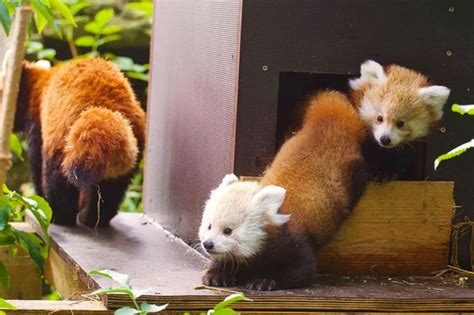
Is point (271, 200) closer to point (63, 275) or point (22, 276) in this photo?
point (63, 275)

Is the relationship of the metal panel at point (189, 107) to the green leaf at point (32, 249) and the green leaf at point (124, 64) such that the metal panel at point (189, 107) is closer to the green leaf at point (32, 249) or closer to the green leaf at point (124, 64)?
the green leaf at point (32, 249)

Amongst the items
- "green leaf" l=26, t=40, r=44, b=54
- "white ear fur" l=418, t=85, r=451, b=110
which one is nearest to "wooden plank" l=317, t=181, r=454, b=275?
"white ear fur" l=418, t=85, r=451, b=110

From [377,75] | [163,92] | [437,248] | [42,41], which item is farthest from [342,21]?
[42,41]

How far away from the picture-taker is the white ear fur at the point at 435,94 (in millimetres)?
3902

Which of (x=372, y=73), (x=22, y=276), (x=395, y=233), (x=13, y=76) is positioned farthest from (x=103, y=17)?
(x=13, y=76)

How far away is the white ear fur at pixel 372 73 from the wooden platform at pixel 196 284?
0.80 m

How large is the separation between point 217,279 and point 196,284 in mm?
76

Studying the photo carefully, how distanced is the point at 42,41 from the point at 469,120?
466cm

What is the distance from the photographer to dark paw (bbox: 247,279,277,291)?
10.9 ft

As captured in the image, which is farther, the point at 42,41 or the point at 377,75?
the point at 42,41

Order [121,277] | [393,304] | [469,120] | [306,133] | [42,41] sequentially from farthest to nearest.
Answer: [42,41] → [469,120] → [306,133] → [393,304] → [121,277]

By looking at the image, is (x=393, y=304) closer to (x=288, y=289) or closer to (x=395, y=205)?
(x=288, y=289)

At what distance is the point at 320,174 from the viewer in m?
3.65

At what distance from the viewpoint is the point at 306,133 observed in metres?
3.79
